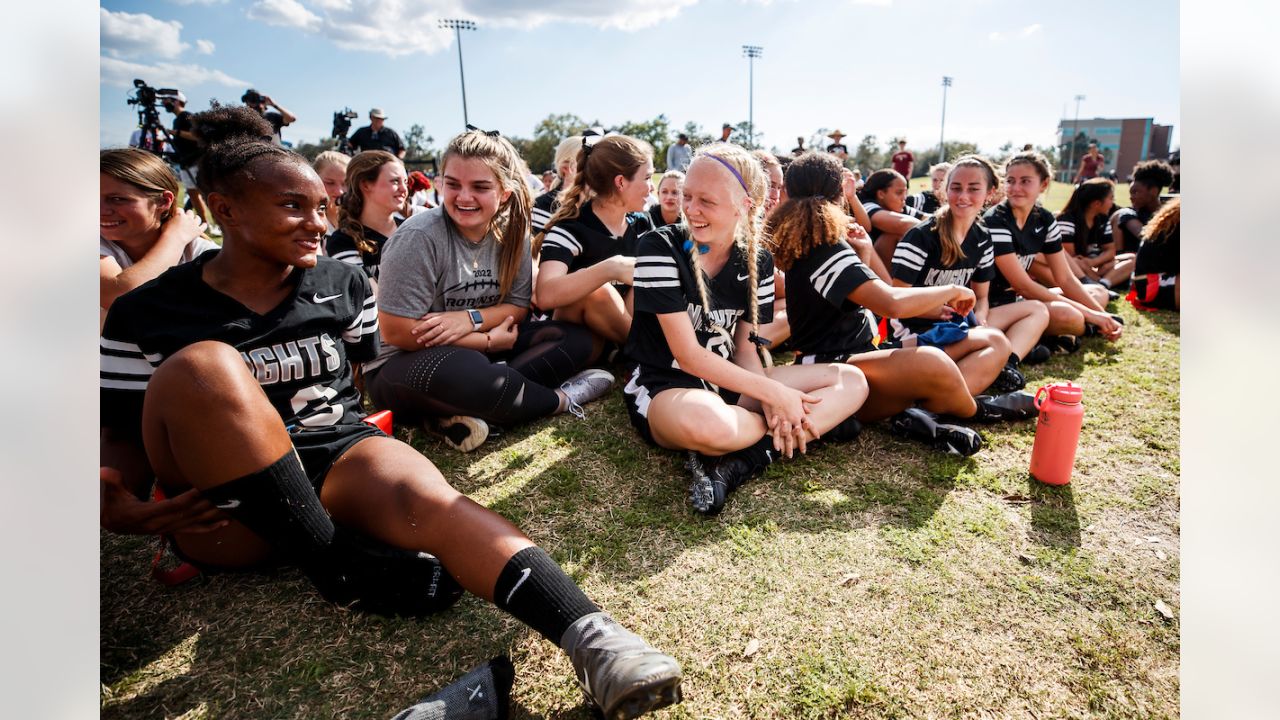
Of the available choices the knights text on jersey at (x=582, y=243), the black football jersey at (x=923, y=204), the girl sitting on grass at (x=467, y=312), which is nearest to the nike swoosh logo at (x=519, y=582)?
the girl sitting on grass at (x=467, y=312)

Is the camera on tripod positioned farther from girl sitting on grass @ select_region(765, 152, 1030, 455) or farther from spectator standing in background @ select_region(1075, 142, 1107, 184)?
spectator standing in background @ select_region(1075, 142, 1107, 184)

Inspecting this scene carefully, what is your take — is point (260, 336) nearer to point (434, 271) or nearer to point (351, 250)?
point (434, 271)

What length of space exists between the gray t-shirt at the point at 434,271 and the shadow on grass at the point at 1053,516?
270 cm

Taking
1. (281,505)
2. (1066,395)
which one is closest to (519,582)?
(281,505)

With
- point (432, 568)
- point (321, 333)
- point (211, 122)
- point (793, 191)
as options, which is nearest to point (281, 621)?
point (432, 568)

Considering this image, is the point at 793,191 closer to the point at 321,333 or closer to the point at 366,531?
the point at 321,333

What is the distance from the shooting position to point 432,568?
189 centimetres

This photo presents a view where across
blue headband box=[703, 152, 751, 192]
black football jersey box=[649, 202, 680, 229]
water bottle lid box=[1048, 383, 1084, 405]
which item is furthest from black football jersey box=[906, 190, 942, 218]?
blue headband box=[703, 152, 751, 192]

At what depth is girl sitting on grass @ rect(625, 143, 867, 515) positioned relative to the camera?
8.89 ft

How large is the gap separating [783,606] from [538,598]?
846mm

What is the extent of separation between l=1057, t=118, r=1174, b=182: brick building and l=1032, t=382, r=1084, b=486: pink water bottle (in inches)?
2668

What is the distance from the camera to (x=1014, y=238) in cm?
490
